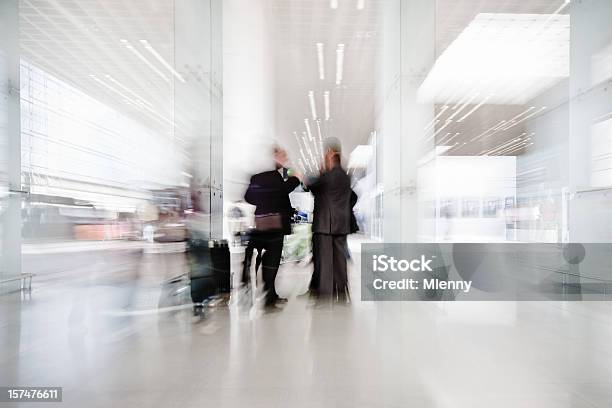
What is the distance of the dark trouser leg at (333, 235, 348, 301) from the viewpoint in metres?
3.69

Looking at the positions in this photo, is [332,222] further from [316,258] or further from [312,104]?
[312,104]

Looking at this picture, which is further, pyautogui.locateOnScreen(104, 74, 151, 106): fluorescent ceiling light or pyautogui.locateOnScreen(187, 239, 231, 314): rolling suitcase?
pyautogui.locateOnScreen(104, 74, 151, 106): fluorescent ceiling light

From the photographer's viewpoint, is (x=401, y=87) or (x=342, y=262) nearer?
(x=342, y=262)

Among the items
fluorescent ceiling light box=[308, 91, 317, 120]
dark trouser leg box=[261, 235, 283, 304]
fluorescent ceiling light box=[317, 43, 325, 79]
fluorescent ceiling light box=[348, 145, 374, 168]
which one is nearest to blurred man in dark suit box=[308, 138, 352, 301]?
fluorescent ceiling light box=[348, 145, 374, 168]

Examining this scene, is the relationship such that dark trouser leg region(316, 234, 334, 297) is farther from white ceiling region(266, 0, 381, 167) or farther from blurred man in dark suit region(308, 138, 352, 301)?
white ceiling region(266, 0, 381, 167)

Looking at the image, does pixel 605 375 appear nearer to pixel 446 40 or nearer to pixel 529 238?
pixel 529 238

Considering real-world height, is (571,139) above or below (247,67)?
below

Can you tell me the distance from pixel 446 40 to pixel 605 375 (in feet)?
19.7

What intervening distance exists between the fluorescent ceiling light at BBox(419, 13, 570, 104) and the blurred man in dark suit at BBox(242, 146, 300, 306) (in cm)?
190

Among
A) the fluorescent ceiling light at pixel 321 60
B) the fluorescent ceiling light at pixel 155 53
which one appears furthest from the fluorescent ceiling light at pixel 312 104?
the fluorescent ceiling light at pixel 155 53

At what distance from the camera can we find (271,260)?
11.5 ft

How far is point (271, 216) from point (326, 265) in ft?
2.40

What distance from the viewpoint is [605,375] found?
73.2 inches

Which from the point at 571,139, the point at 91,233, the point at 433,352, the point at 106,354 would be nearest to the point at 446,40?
the point at 571,139
